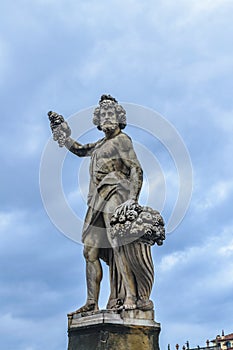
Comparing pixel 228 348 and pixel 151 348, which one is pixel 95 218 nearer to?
pixel 151 348

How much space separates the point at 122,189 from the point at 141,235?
1.30 metres

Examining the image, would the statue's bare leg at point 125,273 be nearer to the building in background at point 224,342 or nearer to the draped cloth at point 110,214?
the draped cloth at point 110,214

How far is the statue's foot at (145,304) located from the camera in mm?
10672

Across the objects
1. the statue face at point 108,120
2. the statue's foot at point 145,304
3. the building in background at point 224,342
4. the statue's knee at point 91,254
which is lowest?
the statue's foot at point 145,304

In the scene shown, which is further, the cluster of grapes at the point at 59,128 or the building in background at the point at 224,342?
the building in background at the point at 224,342

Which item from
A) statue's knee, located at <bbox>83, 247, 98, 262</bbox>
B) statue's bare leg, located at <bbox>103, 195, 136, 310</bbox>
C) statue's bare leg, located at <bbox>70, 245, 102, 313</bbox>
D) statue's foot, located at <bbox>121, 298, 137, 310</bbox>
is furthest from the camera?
statue's knee, located at <bbox>83, 247, 98, 262</bbox>

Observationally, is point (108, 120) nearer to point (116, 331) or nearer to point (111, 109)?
point (111, 109)

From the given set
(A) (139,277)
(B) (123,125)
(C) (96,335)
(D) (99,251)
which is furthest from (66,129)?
(C) (96,335)

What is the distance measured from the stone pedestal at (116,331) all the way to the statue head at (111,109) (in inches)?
160

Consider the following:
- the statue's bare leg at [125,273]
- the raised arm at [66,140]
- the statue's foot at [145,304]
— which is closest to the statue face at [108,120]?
the raised arm at [66,140]

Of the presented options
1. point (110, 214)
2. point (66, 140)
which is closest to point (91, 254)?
point (110, 214)

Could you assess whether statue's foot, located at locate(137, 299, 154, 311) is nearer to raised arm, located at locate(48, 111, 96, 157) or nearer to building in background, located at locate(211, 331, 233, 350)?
raised arm, located at locate(48, 111, 96, 157)

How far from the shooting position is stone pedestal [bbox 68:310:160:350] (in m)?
10.3

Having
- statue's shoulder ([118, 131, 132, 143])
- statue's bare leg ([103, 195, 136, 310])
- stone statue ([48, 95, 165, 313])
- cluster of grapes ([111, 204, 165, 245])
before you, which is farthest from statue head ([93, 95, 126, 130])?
cluster of grapes ([111, 204, 165, 245])
